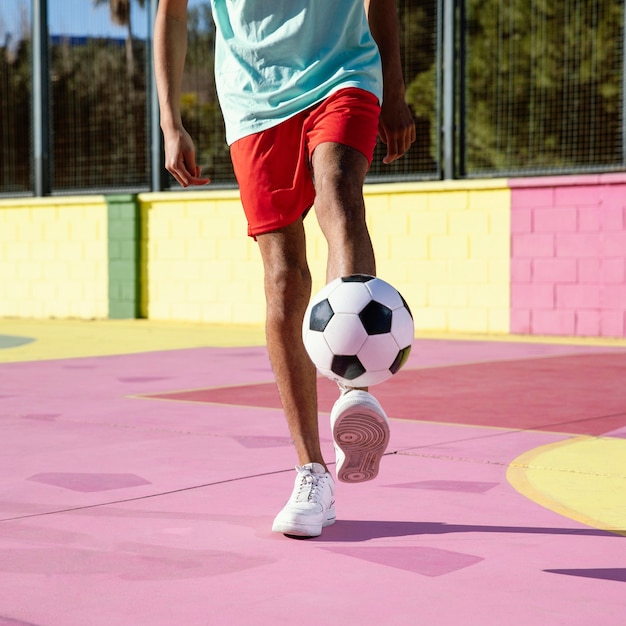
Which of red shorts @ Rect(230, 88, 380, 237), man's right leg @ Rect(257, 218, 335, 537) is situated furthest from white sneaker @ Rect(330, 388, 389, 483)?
red shorts @ Rect(230, 88, 380, 237)

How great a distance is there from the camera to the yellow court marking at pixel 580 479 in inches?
144

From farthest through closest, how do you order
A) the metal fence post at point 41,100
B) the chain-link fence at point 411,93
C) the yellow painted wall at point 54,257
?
the metal fence post at point 41,100 → the yellow painted wall at point 54,257 → the chain-link fence at point 411,93

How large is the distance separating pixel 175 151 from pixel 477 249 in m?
9.43

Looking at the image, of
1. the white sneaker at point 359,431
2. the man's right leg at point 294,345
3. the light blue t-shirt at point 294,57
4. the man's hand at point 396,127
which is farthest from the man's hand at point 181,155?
the white sneaker at point 359,431

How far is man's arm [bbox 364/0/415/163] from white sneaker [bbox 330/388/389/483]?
0.97m

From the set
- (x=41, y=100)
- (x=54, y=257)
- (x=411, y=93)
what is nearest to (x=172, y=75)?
(x=411, y=93)

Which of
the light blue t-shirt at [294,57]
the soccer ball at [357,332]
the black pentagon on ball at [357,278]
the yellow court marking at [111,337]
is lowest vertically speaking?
the yellow court marking at [111,337]

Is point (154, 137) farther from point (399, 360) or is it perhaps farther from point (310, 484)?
point (399, 360)

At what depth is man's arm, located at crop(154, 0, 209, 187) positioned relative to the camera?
359 centimetres

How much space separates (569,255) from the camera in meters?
12.1

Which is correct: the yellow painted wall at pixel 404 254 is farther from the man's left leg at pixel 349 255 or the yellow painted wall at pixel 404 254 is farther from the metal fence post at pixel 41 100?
the man's left leg at pixel 349 255

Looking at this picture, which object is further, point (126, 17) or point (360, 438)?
point (126, 17)

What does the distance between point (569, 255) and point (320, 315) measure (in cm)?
941

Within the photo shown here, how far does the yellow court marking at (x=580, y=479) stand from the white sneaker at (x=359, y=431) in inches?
32.2
